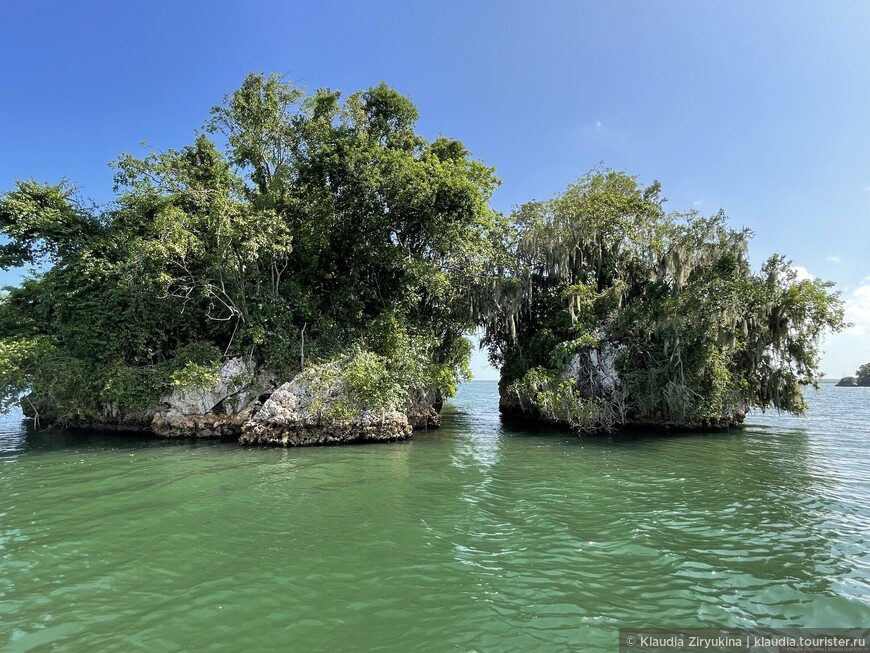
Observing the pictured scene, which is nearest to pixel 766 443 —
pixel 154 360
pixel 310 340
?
pixel 310 340

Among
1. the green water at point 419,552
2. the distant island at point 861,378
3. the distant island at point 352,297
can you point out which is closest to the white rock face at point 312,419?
the distant island at point 352,297

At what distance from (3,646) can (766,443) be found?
20.3 meters

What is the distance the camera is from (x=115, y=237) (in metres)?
19.1

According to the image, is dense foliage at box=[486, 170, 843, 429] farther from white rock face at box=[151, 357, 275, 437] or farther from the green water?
white rock face at box=[151, 357, 275, 437]

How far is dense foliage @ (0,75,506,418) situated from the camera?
17984 millimetres

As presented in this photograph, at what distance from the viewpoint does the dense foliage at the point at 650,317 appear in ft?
59.2

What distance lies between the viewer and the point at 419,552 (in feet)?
20.9

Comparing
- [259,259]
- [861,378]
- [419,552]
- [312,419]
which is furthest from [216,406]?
[861,378]

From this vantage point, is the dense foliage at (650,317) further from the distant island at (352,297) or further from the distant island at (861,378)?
the distant island at (861,378)

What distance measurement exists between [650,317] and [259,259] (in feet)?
57.6

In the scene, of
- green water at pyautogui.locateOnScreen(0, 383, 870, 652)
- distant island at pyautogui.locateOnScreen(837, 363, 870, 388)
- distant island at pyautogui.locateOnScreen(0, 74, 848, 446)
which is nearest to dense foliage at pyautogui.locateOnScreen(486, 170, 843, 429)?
distant island at pyautogui.locateOnScreen(0, 74, 848, 446)

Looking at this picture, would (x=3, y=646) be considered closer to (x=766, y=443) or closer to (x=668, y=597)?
(x=668, y=597)

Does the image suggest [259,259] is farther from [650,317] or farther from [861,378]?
[861,378]

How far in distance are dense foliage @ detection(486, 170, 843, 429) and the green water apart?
22.8ft
